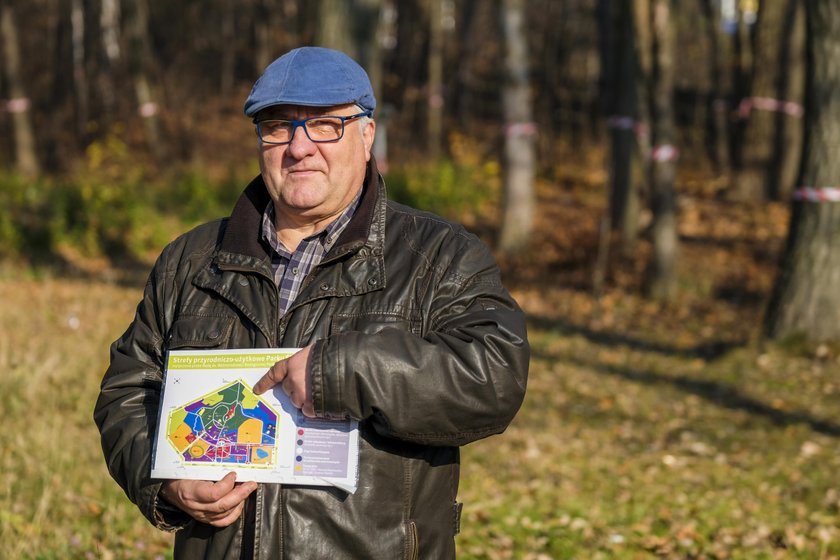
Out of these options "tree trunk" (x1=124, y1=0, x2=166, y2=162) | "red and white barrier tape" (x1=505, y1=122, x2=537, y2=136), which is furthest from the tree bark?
"red and white barrier tape" (x1=505, y1=122, x2=537, y2=136)

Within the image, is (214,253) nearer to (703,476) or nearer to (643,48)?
(703,476)

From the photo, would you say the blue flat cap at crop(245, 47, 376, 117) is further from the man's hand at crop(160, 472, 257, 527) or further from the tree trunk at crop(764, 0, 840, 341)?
the tree trunk at crop(764, 0, 840, 341)

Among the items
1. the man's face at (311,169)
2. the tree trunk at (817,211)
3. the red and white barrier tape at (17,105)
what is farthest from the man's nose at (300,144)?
the red and white barrier tape at (17,105)

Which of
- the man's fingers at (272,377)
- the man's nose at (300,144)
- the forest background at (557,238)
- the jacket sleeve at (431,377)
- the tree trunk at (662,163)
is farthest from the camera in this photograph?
the tree trunk at (662,163)

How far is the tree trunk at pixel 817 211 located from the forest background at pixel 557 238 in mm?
35

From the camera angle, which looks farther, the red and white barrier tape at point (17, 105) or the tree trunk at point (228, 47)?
the tree trunk at point (228, 47)

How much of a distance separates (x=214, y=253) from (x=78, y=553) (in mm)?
2822

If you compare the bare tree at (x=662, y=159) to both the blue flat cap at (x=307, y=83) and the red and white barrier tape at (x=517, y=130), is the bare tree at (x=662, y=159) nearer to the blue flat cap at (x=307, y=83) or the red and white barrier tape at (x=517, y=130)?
the red and white barrier tape at (x=517, y=130)

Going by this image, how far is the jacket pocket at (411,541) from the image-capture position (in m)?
2.68

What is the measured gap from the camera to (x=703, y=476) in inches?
281

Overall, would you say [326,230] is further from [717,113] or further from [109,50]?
[109,50]

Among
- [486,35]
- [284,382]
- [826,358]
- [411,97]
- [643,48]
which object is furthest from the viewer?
[486,35]

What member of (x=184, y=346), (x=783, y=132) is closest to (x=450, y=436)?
(x=184, y=346)

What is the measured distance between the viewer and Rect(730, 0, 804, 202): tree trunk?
54.2 ft
